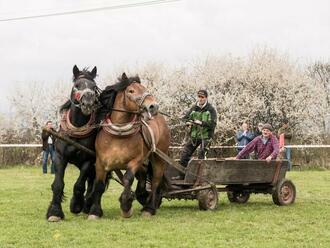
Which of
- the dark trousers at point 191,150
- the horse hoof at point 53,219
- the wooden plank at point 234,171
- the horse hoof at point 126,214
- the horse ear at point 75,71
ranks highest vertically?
the horse ear at point 75,71

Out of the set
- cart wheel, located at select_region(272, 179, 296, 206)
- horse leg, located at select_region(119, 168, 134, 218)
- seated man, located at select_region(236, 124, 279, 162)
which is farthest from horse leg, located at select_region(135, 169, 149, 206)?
cart wheel, located at select_region(272, 179, 296, 206)

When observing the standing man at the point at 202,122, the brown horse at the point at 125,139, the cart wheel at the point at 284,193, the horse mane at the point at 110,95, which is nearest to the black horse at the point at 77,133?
the horse mane at the point at 110,95

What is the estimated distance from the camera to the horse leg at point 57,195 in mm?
9000

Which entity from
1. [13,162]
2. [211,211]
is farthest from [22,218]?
[13,162]

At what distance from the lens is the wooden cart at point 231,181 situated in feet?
34.4

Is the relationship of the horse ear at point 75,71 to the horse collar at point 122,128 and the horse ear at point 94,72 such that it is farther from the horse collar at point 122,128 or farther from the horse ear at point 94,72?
the horse collar at point 122,128

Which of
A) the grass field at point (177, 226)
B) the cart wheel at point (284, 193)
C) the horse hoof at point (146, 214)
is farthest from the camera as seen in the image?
the cart wheel at point (284, 193)

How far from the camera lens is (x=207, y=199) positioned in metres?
10.5

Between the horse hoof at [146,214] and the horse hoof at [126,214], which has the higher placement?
the horse hoof at [126,214]

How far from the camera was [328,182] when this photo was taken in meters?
17.3

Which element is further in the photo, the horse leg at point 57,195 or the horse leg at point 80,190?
the horse leg at point 80,190

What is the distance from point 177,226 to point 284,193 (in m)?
3.84

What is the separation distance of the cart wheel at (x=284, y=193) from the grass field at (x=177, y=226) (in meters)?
0.15

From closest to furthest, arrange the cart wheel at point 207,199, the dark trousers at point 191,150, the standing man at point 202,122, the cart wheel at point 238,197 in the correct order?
the cart wheel at point 207,199 → the standing man at point 202,122 → the dark trousers at point 191,150 → the cart wheel at point 238,197
